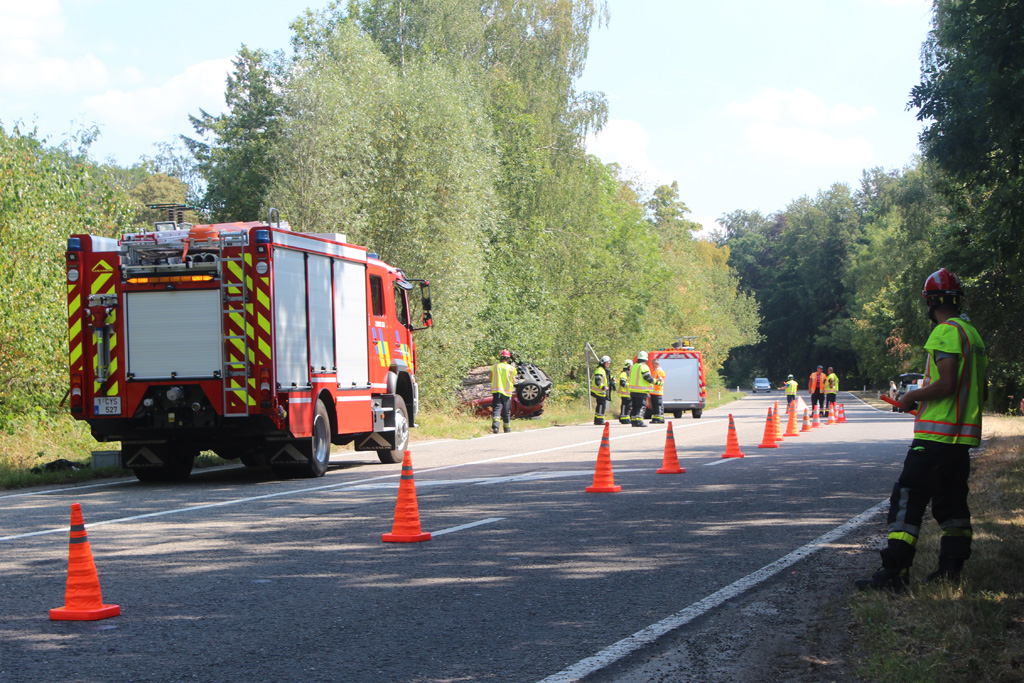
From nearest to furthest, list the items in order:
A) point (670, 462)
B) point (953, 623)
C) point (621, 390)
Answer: point (953, 623), point (670, 462), point (621, 390)

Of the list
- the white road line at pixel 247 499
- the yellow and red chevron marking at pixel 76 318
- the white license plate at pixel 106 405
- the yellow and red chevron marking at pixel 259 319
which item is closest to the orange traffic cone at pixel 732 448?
the white road line at pixel 247 499

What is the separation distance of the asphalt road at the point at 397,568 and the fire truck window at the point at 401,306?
4.17m

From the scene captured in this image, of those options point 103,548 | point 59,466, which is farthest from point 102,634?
point 59,466

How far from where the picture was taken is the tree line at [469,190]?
1709 centimetres

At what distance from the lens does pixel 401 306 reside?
1830cm

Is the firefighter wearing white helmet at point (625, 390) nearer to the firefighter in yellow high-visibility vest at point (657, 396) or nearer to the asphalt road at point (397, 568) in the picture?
Answer: the firefighter in yellow high-visibility vest at point (657, 396)

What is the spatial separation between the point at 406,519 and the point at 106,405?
Result: 6.46m

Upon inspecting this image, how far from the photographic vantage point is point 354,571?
7469 millimetres

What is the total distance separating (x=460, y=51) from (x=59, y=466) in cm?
2732

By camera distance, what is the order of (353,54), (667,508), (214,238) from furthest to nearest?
(353,54), (214,238), (667,508)

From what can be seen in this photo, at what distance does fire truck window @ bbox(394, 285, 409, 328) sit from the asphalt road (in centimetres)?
417

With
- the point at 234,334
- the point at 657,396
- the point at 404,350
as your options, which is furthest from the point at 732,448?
the point at 657,396

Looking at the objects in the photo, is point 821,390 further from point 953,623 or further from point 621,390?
point 953,623

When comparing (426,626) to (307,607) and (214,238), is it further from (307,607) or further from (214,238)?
(214,238)
